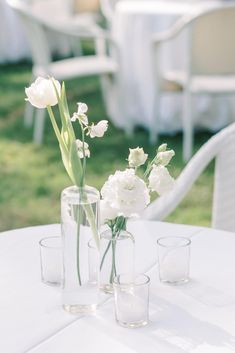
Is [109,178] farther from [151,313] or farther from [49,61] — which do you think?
[49,61]

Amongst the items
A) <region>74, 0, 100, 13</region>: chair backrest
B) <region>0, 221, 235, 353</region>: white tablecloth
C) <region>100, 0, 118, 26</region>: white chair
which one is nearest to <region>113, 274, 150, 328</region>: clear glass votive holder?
<region>0, 221, 235, 353</region>: white tablecloth

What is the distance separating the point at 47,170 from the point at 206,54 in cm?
117

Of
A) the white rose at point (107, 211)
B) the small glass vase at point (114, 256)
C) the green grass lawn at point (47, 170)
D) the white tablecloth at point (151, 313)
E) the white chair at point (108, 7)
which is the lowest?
the green grass lawn at point (47, 170)

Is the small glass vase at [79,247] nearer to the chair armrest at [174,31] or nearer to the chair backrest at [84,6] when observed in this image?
the chair armrest at [174,31]

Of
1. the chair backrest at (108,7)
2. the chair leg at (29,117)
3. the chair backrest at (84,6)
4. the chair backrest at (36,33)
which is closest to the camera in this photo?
the chair backrest at (36,33)

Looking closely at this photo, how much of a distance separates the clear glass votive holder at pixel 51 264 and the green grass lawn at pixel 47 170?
8.49 feet

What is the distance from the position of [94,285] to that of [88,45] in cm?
974

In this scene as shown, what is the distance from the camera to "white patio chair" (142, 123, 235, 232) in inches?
Answer: 91.0

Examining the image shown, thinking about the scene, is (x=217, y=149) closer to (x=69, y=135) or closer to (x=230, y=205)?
(x=230, y=205)

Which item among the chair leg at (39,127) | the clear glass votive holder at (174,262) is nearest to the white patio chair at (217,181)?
the clear glass votive holder at (174,262)

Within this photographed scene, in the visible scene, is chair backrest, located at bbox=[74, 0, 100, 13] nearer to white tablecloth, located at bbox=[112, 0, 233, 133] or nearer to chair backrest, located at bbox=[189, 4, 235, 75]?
white tablecloth, located at bbox=[112, 0, 233, 133]

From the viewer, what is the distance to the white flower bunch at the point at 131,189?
4.88 feet

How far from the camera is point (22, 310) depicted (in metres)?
1.58

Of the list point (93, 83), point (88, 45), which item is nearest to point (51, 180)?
point (93, 83)
